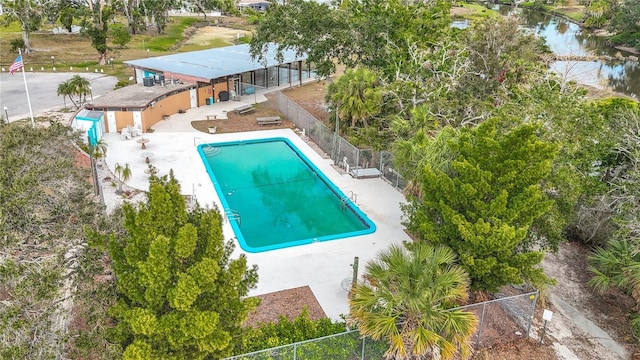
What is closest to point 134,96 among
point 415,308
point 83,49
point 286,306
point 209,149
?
point 209,149

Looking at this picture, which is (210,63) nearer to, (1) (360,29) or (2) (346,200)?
(1) (360,29)

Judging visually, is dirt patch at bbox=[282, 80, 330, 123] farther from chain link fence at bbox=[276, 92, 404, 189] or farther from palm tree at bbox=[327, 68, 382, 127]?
palm tree at bbox=[327, 68, 382, 127]

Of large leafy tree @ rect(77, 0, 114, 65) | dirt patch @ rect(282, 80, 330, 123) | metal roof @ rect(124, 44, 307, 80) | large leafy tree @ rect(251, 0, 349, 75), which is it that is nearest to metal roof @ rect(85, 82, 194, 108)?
metal roof @ rect(124, 44, 307, 80)

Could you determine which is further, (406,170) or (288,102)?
(288,102)

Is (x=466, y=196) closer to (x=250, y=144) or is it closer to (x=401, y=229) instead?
(x=401, y=229)

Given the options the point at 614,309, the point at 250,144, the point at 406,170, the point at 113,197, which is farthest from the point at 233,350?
the point at 250,144

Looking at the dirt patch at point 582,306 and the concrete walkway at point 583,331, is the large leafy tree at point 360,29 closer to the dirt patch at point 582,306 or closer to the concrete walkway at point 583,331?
the dirt patch at point 582,306
